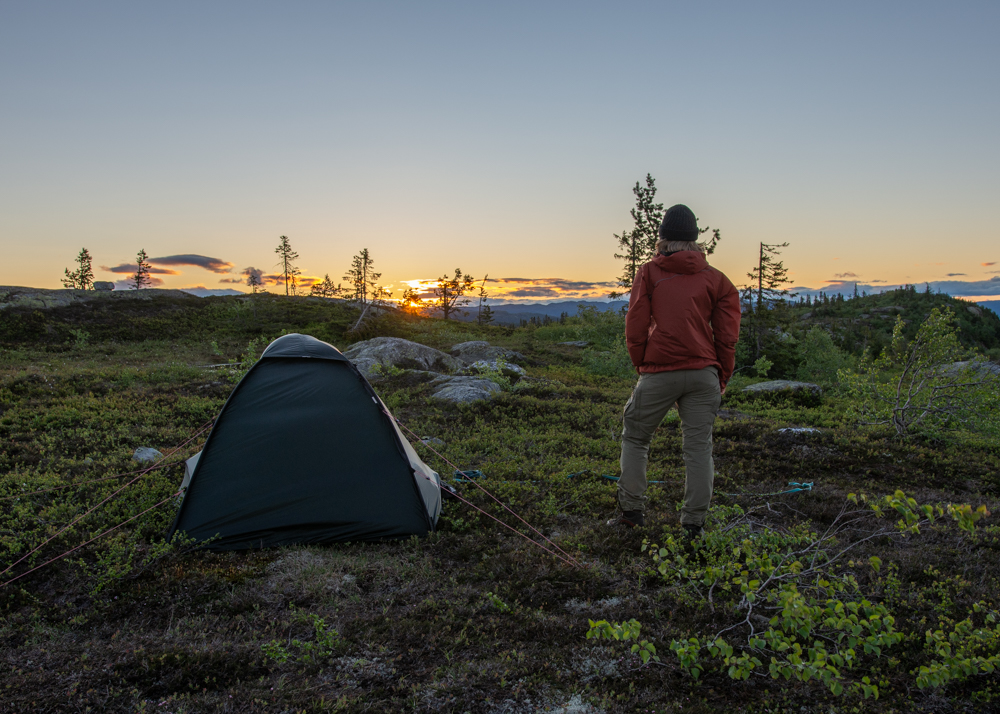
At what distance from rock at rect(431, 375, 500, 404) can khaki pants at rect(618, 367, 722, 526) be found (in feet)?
22.6

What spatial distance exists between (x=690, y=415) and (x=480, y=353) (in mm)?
17564

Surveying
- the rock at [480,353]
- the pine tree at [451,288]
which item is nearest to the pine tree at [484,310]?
the pine tree at [451,288]

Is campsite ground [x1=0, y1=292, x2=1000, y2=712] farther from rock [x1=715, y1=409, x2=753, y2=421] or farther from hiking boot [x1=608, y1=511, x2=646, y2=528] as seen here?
rock [x1=715, y1=409, x2=753, y2=421]

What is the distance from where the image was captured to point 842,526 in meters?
5.91

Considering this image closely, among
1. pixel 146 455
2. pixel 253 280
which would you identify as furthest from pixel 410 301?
pixel 146 455

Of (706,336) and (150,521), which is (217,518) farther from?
(706,336)

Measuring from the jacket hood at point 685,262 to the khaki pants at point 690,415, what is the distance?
1.04 metres

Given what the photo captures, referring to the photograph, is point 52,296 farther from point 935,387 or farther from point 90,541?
point 935,387

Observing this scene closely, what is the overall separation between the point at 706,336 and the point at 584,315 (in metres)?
25.3

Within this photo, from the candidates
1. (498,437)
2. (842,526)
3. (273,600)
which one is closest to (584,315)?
(498,437)

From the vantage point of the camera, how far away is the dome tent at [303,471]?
18.1ft

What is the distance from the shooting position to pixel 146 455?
786 cm

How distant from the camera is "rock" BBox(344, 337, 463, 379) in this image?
17438mm

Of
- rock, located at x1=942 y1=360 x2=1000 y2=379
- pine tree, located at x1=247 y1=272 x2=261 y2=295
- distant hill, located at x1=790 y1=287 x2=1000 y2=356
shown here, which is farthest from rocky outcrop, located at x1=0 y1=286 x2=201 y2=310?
distant hill, located at x1=790 y1=287 x2=1000 y2=356
